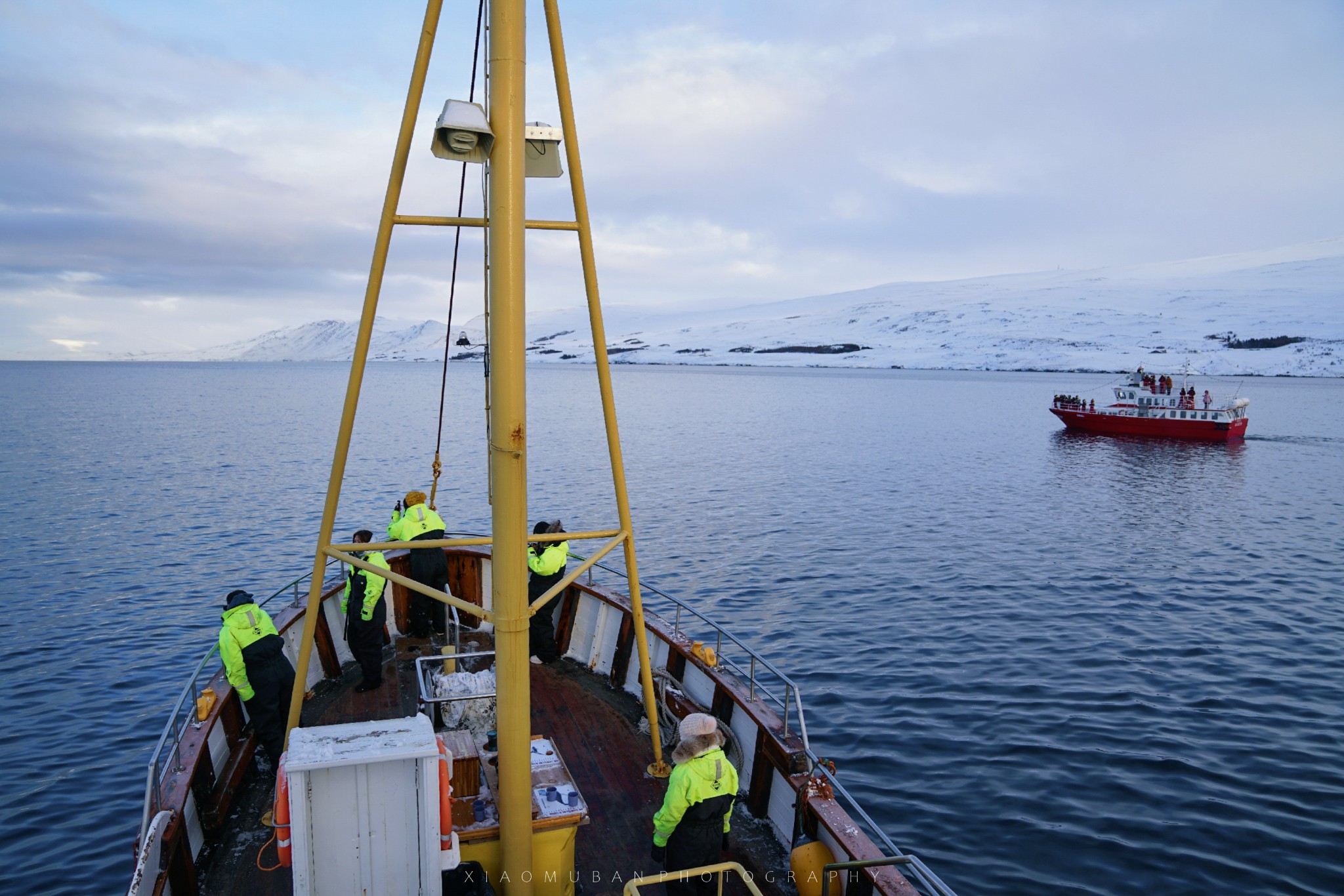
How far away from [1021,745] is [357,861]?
1225cm

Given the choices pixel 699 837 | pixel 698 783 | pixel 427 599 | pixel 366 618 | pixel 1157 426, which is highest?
pixel 698 783

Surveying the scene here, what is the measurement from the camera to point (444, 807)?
5.39m

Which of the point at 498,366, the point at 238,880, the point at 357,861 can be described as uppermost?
the point at 498,366

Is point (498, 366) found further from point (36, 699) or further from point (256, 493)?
point (256, 493)

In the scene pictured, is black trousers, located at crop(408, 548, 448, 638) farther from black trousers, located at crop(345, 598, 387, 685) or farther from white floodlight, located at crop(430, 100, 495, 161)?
white floodlight, located at crop(430, 100, 495, 161)

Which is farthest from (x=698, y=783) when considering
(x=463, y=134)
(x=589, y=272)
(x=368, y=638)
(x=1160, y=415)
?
(x=1160, y=415)

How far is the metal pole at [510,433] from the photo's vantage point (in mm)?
5480

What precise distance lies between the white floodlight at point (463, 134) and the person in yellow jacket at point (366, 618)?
6100mm

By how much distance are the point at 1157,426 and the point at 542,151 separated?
64.8 metres

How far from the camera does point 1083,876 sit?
1075 cm

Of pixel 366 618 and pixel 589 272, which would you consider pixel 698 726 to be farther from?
pixel 366 618

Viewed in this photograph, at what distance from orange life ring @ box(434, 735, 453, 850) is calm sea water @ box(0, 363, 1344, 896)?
8120 mm

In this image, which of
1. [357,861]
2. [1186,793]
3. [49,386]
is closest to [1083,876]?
[1186,793]

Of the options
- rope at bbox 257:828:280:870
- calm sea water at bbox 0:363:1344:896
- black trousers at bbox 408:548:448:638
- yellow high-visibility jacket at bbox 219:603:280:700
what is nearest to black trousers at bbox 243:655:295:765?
yellow high-visibility jacket at bbox 219:603:280:700
